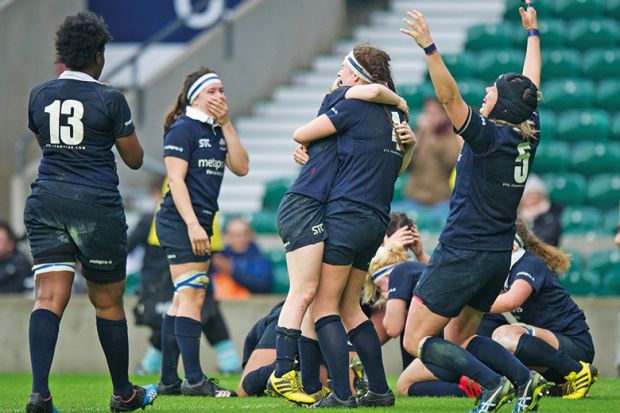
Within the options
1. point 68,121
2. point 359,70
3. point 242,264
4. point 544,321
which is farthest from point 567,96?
point 68,121

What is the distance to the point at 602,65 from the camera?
15422 millimetres

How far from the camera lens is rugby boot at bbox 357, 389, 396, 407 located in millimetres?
7122

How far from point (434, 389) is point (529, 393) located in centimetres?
171

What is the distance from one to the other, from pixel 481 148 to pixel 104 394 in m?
3.34

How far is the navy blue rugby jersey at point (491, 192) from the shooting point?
Answer: 271 inches

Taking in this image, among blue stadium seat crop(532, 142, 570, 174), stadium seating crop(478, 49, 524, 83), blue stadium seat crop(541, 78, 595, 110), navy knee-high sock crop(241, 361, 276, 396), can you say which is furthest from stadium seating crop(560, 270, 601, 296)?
navy knee-high sock crop(241, 361, 276, 396)

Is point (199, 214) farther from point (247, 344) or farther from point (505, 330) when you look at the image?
point (505, 330)

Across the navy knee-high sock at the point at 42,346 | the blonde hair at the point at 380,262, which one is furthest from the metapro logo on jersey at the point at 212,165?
the navy knee-high sock at the point at 42,346

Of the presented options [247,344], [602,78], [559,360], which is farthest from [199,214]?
[602,78]

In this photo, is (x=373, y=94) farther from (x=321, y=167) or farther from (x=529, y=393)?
(x=529, y=393)

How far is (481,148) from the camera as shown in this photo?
6820mm

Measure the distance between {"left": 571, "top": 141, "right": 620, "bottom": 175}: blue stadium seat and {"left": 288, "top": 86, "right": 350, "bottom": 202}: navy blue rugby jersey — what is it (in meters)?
7.61

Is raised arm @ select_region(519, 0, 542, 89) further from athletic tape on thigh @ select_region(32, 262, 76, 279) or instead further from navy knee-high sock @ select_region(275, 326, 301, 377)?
athletic tape on thigh @ select_region(32, 262, 76, 279)

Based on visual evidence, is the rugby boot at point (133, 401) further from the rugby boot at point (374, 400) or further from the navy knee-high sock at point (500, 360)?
the navy knee-high sock at point (500, 360)
